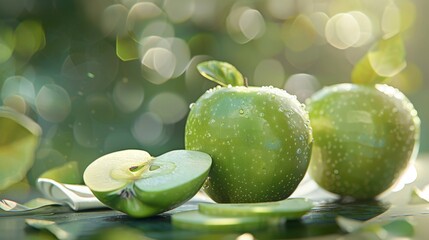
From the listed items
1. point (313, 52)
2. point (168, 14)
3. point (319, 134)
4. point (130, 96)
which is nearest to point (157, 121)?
point (130, 96)

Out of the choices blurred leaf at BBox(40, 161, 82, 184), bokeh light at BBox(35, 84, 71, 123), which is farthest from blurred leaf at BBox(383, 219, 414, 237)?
bokeh light at BBox(35, 84, 71, 123)

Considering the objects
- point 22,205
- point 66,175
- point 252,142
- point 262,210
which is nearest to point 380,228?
point 262,210

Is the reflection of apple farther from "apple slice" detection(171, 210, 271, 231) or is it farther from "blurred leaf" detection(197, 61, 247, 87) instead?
"apple slice" detection(171, 210, 271, 231)

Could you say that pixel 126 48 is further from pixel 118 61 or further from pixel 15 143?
pixel 15 143

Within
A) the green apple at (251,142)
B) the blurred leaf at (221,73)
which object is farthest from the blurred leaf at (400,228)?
the blurred leaf at (221,73)

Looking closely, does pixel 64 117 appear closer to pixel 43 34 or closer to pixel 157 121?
pixel 43 34
